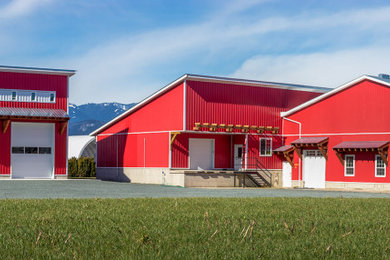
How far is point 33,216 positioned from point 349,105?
26191mm

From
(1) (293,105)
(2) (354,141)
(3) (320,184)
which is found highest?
(1) (293,105)

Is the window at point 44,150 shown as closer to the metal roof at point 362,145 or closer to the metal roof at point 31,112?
the metal roof at point 31,112

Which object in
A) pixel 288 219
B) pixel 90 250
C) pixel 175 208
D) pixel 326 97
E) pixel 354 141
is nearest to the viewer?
pixel 90 250

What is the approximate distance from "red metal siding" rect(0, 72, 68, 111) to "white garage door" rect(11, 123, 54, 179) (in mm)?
1321

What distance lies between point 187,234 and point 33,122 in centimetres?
3006

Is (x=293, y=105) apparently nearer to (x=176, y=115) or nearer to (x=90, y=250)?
(x=176, y=115)

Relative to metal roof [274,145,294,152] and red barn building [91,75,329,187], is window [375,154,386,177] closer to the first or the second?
metal roof [274,145,294,152]

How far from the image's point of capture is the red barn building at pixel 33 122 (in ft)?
117

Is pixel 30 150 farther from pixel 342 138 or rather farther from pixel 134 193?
pixel 342 138

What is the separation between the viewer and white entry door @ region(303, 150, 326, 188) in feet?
116

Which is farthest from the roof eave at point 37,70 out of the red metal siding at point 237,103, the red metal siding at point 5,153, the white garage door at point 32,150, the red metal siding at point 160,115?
the red metal siding at point 237,103

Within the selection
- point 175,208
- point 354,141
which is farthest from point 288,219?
point 354,141

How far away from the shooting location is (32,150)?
3675 cm

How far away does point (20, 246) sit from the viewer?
7.11 meters
